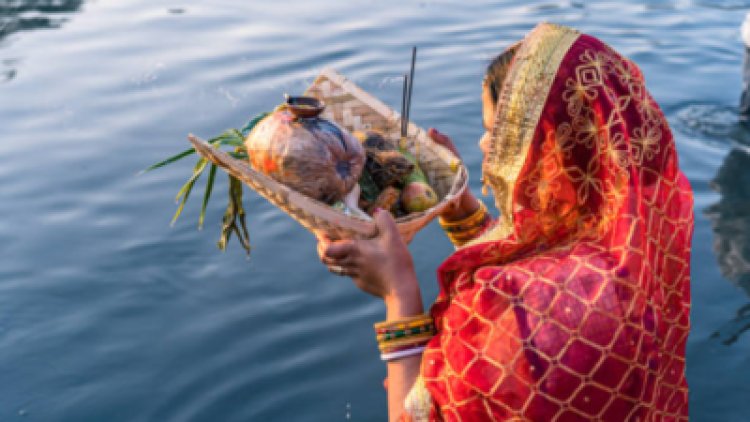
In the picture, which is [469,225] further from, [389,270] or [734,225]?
[734,225]

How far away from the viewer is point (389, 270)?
74.7 inches

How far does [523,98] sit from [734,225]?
3959mm

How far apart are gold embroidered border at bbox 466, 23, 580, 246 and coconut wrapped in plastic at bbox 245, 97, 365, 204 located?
0.44m

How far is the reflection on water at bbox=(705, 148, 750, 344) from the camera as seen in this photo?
4.09 m

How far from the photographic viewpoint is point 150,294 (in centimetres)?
442

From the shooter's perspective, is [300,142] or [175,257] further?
[175,257]

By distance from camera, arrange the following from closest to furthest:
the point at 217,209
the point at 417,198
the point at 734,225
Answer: the point at 417,198 < the point at 734,225 < the point at 217,209

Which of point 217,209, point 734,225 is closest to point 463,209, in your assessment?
point 217,209

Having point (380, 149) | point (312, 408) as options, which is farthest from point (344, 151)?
point (312, 408)

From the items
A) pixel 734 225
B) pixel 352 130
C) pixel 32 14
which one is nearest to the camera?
pixel 352 130

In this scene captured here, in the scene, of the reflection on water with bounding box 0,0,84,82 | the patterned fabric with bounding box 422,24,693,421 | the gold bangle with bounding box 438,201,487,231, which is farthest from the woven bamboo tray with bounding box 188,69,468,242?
the reflection on water with bounding box 0,0,84,82

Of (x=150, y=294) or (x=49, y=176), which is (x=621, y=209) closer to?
(x=150, y=294)

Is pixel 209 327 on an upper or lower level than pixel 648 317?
lower

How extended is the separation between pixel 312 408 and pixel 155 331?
1.10 meters
